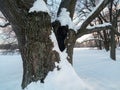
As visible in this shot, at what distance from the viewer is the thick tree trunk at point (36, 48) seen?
4688mm

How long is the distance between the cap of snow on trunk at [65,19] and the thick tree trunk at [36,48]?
82 centimetres

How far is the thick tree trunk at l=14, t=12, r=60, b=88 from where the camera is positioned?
469 centimetres

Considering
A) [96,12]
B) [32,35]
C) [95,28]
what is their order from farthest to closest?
[95,28] → [96,12] → [32,35]

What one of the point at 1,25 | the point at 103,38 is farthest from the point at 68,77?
the point at 103,38

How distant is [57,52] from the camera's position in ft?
16.4

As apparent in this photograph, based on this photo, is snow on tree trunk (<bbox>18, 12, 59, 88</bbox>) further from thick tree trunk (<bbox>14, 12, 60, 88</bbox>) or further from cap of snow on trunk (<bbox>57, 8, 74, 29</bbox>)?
cap of snow on trunk (<bbox>57, 8, 74, 29</bbox>)

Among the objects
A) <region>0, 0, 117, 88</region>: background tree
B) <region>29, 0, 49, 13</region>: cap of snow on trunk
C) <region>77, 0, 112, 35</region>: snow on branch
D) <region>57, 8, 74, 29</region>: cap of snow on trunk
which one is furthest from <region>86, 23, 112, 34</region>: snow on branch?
<region>29, 0, 49, 13</region>: cap of snow on trunk

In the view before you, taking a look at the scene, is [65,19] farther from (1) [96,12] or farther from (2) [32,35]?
(2) [32,35]

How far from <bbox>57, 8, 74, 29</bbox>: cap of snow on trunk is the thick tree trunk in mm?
824

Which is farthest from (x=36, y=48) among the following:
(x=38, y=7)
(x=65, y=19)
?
(x=65, y=19)

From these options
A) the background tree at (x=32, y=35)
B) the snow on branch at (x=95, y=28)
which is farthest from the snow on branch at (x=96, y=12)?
the background tree at (x=32, y=35)

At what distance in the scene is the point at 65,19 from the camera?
5645 millimetres

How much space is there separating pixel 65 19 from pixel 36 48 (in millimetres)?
1270

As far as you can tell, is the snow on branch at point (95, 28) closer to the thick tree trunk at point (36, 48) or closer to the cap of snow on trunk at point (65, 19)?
the cap of snow on trunk at point (65, 19)
